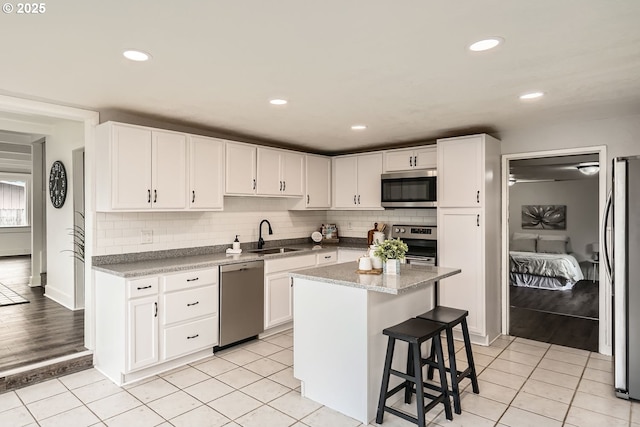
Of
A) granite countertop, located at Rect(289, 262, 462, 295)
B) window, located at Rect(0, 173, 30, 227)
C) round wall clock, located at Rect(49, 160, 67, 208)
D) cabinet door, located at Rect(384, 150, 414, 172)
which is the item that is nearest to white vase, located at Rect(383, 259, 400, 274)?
granite countertop, located at Rect(289, 262, 462, 295)

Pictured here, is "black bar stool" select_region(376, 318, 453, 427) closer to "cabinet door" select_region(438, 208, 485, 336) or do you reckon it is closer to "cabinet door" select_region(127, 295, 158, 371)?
"cabinet door" select_region(438, 208, 485, 336)

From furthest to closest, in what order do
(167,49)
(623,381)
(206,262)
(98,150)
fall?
(206,262) < (98,150) < (623,381) < (167,49)

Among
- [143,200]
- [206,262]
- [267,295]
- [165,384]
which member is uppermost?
[143,200]

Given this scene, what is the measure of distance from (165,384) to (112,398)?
1.26ft

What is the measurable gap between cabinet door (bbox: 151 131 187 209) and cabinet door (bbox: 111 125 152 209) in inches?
2.5

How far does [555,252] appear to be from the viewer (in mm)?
7277

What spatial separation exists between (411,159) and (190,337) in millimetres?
3166

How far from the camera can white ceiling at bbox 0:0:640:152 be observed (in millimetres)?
1757

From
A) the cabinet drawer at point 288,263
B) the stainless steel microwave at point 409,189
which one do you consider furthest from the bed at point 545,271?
the cabinet drawer at point 288,263

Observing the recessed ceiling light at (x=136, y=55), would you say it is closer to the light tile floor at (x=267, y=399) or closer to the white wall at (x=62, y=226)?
the light tile floor at (x=267, y=399)

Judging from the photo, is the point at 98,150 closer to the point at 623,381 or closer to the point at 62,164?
the point at 62,164

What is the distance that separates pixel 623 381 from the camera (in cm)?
286

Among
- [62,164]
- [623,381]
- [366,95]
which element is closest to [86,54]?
[366,95]

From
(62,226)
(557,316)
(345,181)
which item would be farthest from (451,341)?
(62,226)
